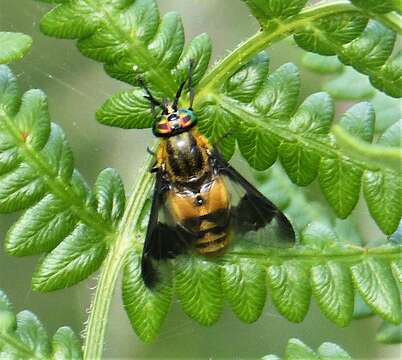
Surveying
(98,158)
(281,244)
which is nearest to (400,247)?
(281,244)

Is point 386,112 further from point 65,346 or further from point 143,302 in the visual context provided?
point 65,346

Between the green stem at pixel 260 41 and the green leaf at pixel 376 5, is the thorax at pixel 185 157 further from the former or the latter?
the green leaf at pixel 376 5

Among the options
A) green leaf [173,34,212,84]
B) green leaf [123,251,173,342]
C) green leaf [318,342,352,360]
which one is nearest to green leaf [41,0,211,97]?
green leaf [173,34,212,84]

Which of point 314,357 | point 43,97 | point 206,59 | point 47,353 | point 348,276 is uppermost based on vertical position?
point 43,97

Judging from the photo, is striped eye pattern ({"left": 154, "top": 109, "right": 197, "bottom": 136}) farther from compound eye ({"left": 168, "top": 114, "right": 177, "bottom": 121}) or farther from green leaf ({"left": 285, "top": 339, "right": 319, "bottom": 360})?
green leaf ({"left": 285, "top": 339, "right": 319, "bottom": 360})

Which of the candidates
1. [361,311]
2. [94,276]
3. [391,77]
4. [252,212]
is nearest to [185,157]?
[252,212]

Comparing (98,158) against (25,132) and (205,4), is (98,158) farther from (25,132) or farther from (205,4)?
(25,132)

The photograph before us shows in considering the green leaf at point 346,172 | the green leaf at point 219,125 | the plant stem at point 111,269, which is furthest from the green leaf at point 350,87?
the plant stem at point 111,269
